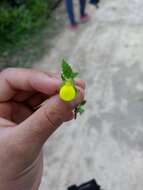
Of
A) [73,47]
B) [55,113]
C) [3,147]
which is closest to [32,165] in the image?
[3,147]

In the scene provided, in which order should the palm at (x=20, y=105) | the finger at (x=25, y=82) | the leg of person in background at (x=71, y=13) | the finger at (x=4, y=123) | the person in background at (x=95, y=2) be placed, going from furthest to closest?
1. the person in background at (x=95, y=2)
2. the leg of person in background at (x=71, y=13)
3. the palm at (x=20, y=105)
4. the finger at (x=4, y=123)
5. the finger at (x=25, y=82)

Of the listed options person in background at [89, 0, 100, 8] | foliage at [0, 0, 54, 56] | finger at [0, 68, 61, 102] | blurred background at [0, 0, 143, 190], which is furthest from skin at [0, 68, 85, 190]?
person in background at [89, 0, 100, 8]

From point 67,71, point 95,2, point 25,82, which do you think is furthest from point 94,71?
point 67,71

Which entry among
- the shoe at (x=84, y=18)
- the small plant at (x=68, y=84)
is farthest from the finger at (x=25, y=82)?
the shoe at (x=84, y=18)

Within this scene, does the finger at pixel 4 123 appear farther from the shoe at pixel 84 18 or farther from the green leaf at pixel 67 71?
the shoe at pixel 84 18

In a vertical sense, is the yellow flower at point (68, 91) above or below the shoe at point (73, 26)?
above

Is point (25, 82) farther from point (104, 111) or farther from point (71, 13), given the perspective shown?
point (71, 13)

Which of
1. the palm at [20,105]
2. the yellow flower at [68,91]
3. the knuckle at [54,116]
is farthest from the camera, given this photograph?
the palm at [20,105]

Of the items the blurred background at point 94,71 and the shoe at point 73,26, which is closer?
the blurred background at point 94,71
